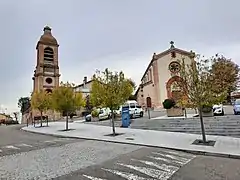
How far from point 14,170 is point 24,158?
6.52ft

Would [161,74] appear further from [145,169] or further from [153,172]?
[153,172]

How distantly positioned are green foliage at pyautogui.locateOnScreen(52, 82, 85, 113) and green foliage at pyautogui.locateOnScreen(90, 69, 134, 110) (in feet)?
17.8

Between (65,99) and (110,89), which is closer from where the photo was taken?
(110,89)

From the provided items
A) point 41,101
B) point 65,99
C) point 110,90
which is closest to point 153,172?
point 110,90

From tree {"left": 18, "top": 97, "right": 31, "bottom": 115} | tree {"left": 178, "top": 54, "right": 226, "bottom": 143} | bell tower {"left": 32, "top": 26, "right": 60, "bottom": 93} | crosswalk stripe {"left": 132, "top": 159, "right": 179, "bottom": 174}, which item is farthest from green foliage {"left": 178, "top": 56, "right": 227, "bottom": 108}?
tree {"left": 18, "top": 97, "right": 31, "bottom": 115}

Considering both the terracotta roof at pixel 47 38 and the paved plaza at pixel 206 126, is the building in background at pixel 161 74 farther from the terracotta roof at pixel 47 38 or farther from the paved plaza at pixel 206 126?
the paved plaza at pixel 206 126

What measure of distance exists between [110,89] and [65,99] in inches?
267

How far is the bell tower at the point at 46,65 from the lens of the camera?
48594 millimetres

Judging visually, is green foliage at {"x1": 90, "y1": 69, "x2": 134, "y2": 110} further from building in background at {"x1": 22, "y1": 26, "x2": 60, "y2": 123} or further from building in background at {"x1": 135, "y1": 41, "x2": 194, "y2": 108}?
building in background at {"x1": 22, "y1": 26, "x2": 60, "y2": 123}

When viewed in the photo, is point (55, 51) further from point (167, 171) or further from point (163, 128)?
point (167, 171)

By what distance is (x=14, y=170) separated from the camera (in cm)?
738

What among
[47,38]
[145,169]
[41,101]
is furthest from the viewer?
[47,38]

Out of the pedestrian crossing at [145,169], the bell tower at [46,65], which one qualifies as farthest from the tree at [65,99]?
the bell tower at [46,65]

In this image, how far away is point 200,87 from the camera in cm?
1280
